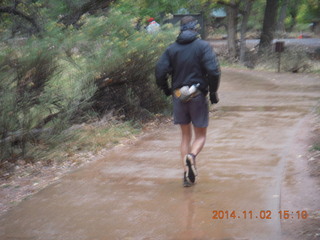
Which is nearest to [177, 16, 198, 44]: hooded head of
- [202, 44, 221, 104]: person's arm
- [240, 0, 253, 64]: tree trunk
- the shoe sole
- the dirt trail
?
[202, 44, 221, 104]: person's arm

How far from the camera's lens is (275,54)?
23344mm

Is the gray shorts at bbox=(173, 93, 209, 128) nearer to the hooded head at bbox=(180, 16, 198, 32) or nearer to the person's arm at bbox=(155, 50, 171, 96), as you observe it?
the person's arm at bbox=(155, 50, 171, 96)

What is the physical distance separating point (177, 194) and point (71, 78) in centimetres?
368

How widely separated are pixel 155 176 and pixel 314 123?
3984mm

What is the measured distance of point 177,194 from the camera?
5758mm

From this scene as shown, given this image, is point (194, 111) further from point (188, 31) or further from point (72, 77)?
point (72, 77)

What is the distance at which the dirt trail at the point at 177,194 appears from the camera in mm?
4758

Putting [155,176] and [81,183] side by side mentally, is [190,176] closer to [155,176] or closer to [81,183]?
[155,176]

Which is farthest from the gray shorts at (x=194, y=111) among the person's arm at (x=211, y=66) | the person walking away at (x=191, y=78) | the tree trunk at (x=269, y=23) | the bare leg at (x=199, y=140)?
the tree trunk at (x=269, y=23)

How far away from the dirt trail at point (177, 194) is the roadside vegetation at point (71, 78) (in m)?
0.97

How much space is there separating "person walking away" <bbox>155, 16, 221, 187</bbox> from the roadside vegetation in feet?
8.13

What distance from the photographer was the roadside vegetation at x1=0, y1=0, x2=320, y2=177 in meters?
7.56

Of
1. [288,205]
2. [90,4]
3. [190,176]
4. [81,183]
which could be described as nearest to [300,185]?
[288,205]

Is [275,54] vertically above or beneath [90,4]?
beneath
